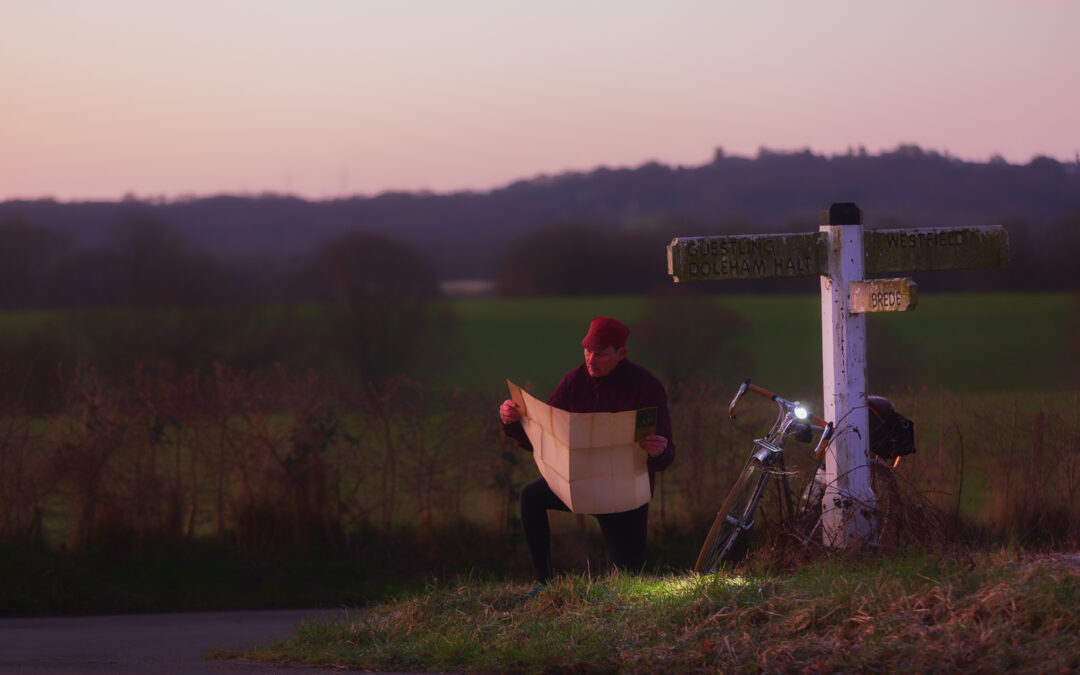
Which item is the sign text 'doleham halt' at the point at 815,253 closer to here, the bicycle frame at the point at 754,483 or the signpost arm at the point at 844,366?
the signpost arm at the point at 844,366

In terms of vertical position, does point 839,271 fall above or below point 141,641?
above

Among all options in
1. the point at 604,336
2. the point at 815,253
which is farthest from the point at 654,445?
the point at 815,253

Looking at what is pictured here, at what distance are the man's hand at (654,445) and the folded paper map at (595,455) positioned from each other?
0.17 feet

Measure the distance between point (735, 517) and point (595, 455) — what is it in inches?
38.6

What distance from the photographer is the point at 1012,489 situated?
Answer: 11.6 m

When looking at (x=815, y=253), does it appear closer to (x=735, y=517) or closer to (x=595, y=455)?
(x=735, y=517)

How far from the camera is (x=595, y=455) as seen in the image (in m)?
6.61

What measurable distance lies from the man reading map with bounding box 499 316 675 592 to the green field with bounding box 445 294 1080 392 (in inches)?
1138

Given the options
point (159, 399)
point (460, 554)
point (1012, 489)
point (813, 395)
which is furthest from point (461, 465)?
point (1012, 489)

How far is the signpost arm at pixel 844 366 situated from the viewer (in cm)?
714

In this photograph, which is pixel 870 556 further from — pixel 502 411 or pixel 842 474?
pixel 502 411

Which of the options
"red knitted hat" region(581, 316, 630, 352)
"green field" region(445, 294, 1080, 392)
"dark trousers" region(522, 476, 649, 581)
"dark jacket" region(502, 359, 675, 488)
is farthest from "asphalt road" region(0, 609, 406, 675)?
"green field" region(445, 294, 1080, 392)

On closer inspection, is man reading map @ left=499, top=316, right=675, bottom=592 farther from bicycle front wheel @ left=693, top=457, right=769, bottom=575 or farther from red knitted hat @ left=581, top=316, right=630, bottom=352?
bicycle front wheel @ left=693, top=457, right=769, bottom=575

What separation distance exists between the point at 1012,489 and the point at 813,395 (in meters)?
2.57
